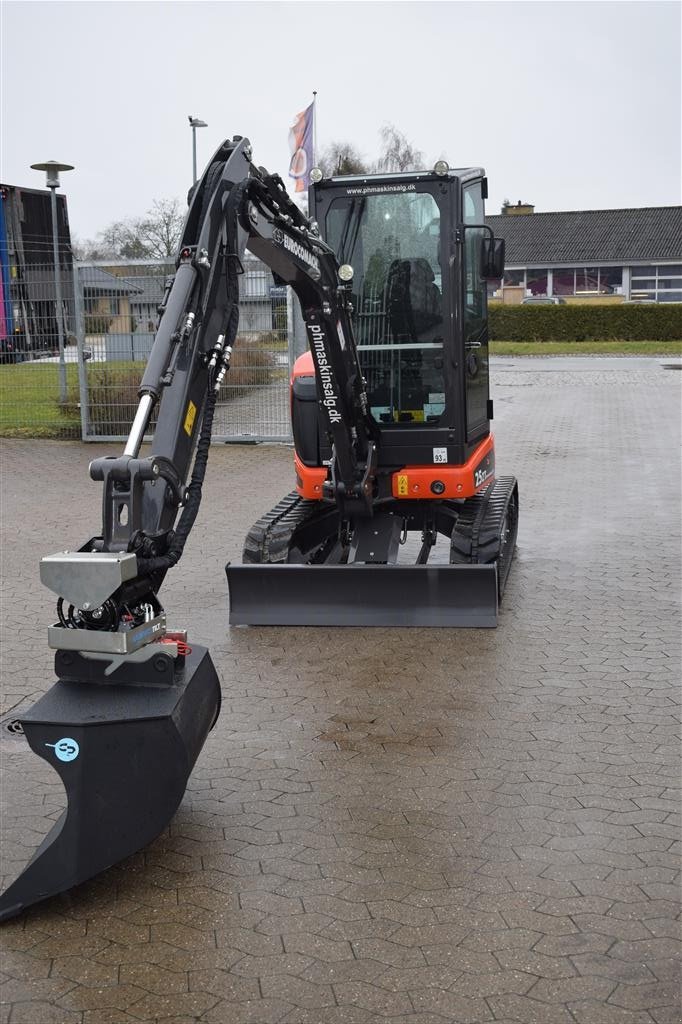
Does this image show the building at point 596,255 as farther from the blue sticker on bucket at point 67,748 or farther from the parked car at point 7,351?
the blue sticker on bucket at point 67,748

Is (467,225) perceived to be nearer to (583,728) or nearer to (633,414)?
(583,728)

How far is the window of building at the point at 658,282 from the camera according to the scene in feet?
194

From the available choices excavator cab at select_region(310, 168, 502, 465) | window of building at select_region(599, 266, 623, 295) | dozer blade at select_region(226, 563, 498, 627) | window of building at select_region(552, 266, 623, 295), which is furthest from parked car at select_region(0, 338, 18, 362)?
window of building at select_region(599, 266, 623, 295)

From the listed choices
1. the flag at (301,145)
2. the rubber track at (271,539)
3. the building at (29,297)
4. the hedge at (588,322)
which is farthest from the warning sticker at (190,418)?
the hedge at (588,322)

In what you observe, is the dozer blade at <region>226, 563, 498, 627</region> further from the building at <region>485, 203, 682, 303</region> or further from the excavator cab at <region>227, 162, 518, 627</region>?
the building at <region>485, 203, 682, 303</region>

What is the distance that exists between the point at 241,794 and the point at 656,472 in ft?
33.3

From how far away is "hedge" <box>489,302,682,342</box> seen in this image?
39.0 metres

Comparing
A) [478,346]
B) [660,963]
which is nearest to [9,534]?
[478,346]

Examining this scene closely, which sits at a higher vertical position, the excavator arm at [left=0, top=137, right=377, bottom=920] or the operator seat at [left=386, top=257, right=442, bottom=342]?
the operator seat at [left=386, top=257, right=442, bottom=342]

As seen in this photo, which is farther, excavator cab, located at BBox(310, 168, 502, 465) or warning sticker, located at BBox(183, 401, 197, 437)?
excavator cab, located at BBox(310, 168, 502, 465)

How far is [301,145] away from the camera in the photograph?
19.6 m

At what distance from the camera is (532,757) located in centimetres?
571

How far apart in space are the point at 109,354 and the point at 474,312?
949 centimetres

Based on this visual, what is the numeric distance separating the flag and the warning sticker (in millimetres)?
14989
